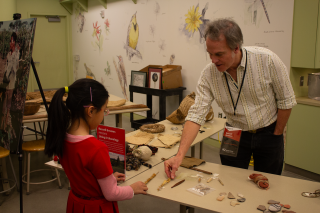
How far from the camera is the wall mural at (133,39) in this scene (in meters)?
5.68

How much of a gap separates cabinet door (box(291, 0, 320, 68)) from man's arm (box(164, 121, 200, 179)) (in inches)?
78.8

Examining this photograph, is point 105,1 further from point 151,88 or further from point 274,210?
point 274,210

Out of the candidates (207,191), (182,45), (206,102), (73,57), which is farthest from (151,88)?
(73,57)

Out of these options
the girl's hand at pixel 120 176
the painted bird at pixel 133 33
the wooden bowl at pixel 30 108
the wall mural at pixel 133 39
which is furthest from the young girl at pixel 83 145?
the painted bird at pixel 133 33

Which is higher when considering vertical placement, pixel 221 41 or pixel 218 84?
pixel 221 41

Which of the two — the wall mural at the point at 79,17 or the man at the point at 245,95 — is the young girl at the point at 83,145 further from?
the wall mural at the point at 79,17

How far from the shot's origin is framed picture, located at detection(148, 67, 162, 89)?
4.42m

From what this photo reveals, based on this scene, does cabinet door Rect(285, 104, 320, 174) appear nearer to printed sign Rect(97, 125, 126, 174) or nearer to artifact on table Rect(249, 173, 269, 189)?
artifact on table Rect(249, 173, 269, 189)

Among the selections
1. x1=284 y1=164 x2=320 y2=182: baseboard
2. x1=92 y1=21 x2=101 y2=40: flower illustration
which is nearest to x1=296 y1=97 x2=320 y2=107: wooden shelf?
x1=284 y1=164 x2=320 y2=182: baseboard

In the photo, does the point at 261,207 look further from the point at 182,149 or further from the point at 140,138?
the point at 140,138

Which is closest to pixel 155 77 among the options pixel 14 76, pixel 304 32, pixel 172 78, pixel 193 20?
pixel 172 78

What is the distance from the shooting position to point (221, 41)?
151 centimetres

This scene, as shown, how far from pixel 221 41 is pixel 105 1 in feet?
18.6

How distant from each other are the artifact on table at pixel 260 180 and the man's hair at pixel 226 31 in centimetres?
70
